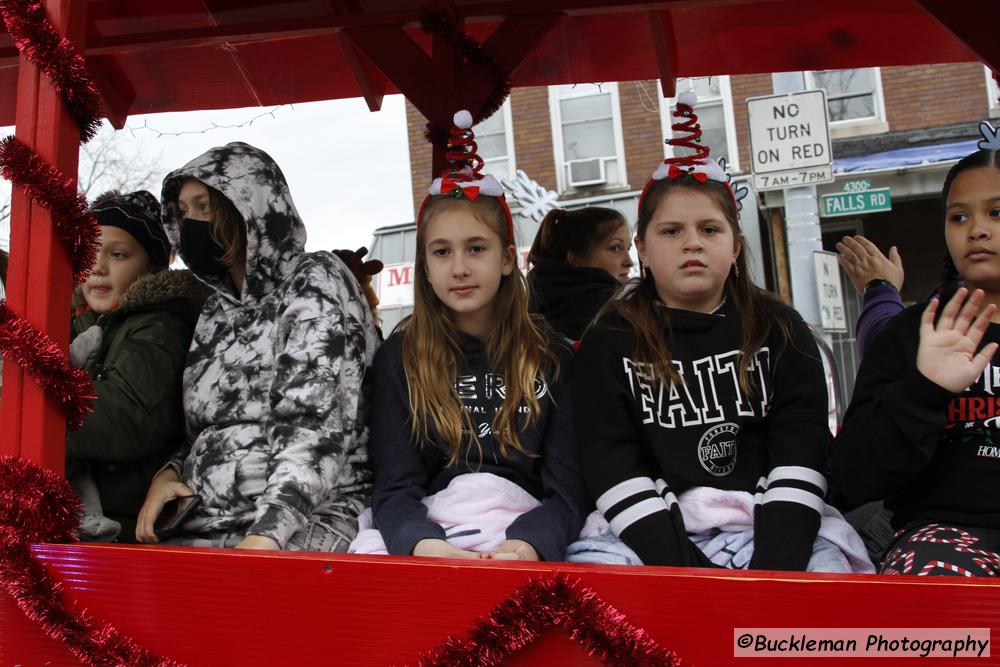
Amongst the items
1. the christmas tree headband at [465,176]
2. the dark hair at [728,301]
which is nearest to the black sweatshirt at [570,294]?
the christmas tree headband at [465,176]

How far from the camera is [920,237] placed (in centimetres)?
1156

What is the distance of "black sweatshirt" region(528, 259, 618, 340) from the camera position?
11.9 ft

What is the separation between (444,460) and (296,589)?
35.5 inches

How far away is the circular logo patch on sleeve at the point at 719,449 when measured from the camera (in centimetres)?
228

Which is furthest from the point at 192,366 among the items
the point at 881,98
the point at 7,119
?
the point at 881,98

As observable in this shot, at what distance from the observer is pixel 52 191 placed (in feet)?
5.88

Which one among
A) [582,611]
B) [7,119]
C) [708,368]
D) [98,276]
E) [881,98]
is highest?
[881,98]

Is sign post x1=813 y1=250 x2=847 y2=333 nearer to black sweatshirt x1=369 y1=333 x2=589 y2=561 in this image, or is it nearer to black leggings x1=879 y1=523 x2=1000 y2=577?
black sweatshirt x1=369 y1=333 x2=589 y2=561

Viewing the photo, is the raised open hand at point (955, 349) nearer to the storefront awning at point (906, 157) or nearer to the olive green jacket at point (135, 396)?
the olive green jacket at point (135, 396)

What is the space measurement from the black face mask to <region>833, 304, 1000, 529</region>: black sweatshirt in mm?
1870

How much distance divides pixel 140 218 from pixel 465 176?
4.18 feet

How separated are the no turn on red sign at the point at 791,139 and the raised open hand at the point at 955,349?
13.7ft

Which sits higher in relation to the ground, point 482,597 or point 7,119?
point 7,119

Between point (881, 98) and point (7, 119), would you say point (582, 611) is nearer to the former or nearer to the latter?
point (7, 119)
